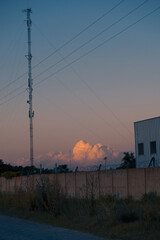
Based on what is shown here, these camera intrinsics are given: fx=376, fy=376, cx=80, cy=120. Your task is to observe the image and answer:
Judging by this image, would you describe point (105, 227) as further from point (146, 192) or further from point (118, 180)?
point (118, 180)

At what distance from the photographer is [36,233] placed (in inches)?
504

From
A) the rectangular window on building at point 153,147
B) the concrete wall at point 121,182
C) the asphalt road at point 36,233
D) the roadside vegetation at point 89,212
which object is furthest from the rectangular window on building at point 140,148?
the asphalt road at point 36,233

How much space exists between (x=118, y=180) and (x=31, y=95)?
13.0 m

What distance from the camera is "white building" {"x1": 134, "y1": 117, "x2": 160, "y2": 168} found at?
112 feet

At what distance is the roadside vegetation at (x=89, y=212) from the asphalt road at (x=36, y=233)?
1.96 feet

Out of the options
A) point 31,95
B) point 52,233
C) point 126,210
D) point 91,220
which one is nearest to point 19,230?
point 52,233

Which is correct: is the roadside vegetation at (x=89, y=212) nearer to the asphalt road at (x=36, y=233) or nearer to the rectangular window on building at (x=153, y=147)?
the asphalt road at (x=36, y=233)

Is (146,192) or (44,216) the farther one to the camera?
(146,192)

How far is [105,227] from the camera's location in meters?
12.9

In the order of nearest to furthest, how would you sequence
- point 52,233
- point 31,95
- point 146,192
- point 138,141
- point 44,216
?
point 52,233, point 44,216, point 146,192, point 31,95, point 138,141

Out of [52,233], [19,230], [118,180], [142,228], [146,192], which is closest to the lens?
[142,228]

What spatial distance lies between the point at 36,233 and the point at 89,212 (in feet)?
10.6

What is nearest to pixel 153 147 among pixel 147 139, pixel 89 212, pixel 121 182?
pixel 147 139

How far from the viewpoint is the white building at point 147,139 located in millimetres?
34050
